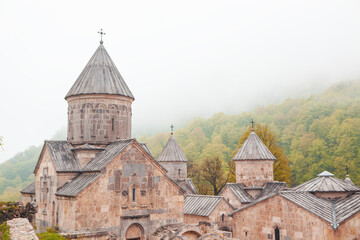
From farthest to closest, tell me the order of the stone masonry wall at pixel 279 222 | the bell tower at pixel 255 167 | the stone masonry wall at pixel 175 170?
the stone masonry wall at pixel 175 170, the bell tower at pixel 255 167, the stone masonry wall at pixel 279 222

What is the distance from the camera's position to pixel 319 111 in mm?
53594

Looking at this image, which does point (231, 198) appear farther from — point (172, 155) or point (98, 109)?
point (98, 109)

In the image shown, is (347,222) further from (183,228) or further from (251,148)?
(251,148)

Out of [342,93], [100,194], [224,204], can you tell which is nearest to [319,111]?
[342,93]

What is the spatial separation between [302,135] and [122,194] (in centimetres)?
4257

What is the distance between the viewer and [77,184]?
1225 centimetres

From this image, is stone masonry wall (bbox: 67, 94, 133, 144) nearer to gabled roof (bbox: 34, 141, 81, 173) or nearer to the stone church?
the stone church

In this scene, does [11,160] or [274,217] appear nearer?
[274,217]

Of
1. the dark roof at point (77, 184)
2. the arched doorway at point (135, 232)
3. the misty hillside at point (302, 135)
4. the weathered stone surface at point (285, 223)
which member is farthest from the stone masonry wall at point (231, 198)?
the misty hillside at point (302, 135)

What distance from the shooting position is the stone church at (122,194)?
1147cm

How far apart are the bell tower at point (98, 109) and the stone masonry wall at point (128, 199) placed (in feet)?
7.75

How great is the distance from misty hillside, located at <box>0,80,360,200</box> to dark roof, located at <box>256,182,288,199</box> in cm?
2078

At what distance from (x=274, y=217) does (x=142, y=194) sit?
509 cm

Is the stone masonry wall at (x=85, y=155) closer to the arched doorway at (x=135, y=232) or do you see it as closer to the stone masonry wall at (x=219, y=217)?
the arched doorway at (x=135, y=232)
